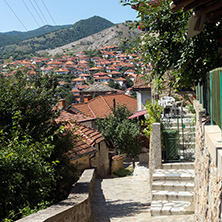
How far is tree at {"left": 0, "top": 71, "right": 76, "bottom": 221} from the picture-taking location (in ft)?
22.7

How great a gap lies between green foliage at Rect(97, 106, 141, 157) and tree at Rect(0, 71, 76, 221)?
52.0ft


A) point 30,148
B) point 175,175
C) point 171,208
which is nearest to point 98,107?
point 175,175

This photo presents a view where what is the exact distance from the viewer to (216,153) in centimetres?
378

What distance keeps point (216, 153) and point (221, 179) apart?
315 millimetres

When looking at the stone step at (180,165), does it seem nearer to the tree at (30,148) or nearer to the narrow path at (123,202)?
the narrow path at (123,202)

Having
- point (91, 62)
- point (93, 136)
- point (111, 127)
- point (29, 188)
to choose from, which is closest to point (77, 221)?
point (29, 188)

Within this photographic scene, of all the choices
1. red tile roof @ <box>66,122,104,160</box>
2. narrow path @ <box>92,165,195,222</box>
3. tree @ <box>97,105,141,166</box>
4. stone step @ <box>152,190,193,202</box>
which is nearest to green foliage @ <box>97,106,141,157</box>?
tree @ <box>97,105,141,166</box>

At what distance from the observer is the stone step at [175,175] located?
410 inches

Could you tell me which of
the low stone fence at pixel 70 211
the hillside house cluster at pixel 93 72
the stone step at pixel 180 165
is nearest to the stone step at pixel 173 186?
the stone step at pixel 180 165

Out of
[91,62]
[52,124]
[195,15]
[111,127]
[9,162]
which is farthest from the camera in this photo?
[91,62]

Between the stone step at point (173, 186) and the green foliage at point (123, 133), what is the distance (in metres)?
15.0

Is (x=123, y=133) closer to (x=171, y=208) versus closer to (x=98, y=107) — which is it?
(x=98, y=107)

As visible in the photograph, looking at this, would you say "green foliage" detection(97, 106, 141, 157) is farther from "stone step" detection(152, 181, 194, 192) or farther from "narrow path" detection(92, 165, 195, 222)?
"stone step" detection(152, 181, 194, 192)

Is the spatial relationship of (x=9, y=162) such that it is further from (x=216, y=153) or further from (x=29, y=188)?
(x=216, y=153)
